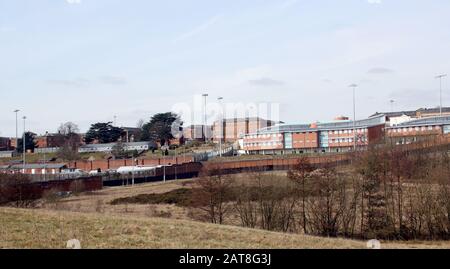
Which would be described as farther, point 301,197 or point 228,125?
point 228,125

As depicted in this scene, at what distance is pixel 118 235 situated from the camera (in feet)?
48.9

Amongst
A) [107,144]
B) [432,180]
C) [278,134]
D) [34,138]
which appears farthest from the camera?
[34,138]

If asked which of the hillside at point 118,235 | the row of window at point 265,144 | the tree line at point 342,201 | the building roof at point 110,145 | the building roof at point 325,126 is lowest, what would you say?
the tree line at point 342,201

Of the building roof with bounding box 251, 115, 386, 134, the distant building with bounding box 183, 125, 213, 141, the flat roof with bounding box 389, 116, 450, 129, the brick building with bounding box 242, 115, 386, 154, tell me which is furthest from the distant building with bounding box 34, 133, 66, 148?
the flat roof with bounding box 389, 116, 450, 129

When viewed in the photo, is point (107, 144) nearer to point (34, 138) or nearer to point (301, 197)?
point (34, 138)

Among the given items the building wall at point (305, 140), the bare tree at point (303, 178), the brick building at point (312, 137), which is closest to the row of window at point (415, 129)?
the brick building at point (312, 137)

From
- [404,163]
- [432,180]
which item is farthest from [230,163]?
[432,180]

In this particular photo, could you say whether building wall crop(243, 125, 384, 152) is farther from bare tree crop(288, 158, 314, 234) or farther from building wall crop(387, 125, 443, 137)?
bare tree crop(288, 158, 314, 234)

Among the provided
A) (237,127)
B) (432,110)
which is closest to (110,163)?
(237,127)

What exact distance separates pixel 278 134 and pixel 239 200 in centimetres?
7659

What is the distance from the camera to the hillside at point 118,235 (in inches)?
527

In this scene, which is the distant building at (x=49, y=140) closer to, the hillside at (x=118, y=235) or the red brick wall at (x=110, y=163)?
the red brick wall at (x=110, y=163)

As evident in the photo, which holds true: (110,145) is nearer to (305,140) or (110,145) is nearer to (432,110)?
(305,140)

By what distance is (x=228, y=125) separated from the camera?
16225 cm
